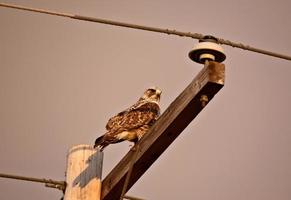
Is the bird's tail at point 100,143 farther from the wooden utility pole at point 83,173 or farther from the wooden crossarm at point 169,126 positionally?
the wooden crossarm at point 169,126

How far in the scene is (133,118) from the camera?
884cm

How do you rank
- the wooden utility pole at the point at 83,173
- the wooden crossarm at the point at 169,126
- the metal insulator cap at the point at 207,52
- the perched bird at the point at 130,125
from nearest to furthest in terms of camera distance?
1. the wooden crossarm at the point at 169,126
2. the metal insulator cap at the point at 207,52
3. the wooden utility pole at the point at 83,173
4. the perched bird at the point at 130,125

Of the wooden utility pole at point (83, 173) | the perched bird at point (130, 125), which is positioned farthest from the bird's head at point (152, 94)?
the wooden utility pole at point (83, 173)

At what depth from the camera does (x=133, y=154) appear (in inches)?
260

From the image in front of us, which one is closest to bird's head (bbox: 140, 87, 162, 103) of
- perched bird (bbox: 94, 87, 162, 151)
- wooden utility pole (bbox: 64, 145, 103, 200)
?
perched bird (bbox: 94, 87, 162, 151)

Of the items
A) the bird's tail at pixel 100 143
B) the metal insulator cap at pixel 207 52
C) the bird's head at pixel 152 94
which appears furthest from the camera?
the bird's head at pixel 152 94

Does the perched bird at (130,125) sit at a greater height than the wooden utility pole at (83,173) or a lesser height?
greater

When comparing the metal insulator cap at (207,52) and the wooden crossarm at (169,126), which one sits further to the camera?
the metal insulator cap at (207,52)

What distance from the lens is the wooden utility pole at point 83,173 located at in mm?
6984

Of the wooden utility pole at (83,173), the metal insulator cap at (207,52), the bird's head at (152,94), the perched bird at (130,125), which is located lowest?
the wooden utility pole at (83,173)

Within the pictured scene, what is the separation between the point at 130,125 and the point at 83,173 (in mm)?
1604

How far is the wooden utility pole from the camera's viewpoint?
275 inches

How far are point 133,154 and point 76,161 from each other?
0.76 meters

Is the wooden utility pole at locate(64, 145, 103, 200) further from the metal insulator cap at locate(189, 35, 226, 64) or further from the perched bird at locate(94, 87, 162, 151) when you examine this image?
the metal insulator cap at locate(189, 35, 226, 64)
